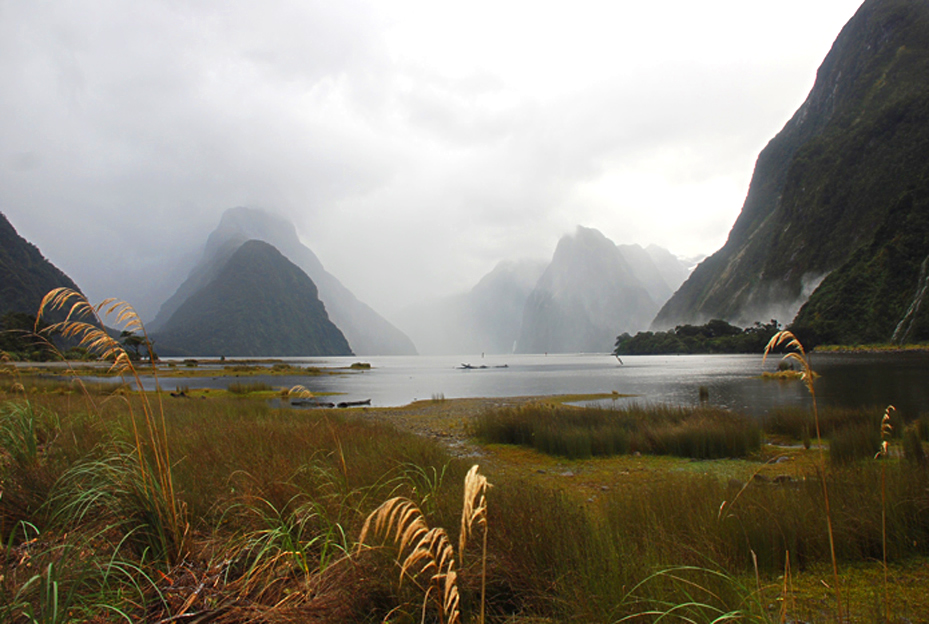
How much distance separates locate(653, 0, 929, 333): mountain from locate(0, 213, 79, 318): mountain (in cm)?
15140

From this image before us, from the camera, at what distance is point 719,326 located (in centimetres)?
12338

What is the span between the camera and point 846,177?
10019 centimetres

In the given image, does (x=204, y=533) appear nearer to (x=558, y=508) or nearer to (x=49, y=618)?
(x=49, y=618)

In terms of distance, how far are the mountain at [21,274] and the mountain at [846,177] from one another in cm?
15140

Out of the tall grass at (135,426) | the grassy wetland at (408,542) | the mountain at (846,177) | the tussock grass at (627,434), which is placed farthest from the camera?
the mountain at (846,177)

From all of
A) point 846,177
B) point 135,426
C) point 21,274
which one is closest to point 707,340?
point 846,177

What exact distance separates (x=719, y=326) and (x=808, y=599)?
138427 mm

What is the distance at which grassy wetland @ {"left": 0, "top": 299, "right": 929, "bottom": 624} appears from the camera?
2.39 meters

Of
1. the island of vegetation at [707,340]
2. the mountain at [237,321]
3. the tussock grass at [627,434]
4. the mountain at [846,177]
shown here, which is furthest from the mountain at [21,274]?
the mountain at [846,177]

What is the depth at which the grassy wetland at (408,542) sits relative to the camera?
2.39 m

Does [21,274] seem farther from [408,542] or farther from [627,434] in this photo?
[408,542]

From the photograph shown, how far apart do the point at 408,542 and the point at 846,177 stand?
5313 inches

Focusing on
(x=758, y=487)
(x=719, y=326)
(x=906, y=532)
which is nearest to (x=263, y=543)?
(x=758, y=487)

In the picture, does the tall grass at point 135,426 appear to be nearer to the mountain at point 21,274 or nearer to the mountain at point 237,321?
the mountain at point 21,274
